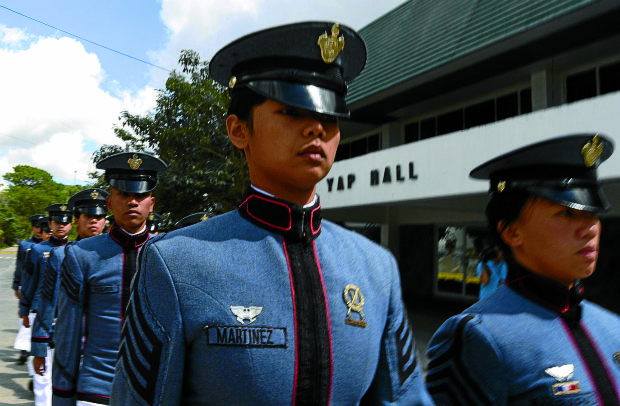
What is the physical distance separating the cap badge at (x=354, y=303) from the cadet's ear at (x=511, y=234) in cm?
99

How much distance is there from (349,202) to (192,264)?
13773 millimetres

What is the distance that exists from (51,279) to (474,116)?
12794mm

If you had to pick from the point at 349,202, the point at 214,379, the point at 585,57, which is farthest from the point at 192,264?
the point at 349,202

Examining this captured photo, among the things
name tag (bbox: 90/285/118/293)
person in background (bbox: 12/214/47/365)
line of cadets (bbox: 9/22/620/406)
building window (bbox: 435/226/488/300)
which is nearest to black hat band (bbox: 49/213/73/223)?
person in background (bbox: 12/214/47/365)

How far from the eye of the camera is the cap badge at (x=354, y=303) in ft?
4.67

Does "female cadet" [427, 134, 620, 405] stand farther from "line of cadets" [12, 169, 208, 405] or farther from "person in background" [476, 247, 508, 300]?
"person in background" [476, 247, 508, 300]

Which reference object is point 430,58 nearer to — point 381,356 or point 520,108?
point 520,108

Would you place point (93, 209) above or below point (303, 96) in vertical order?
above

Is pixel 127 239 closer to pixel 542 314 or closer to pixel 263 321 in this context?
pixel 263 321

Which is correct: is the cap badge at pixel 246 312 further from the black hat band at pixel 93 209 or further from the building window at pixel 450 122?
the building window at pixel 450 122

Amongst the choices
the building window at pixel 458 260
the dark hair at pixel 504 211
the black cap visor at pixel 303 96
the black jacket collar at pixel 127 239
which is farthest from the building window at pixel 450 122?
the black cap visor at pixel 303 96

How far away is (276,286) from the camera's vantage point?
1.39m

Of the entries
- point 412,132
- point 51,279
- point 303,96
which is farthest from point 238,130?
point 412,132

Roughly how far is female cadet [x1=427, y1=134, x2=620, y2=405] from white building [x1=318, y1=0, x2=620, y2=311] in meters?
7.02
